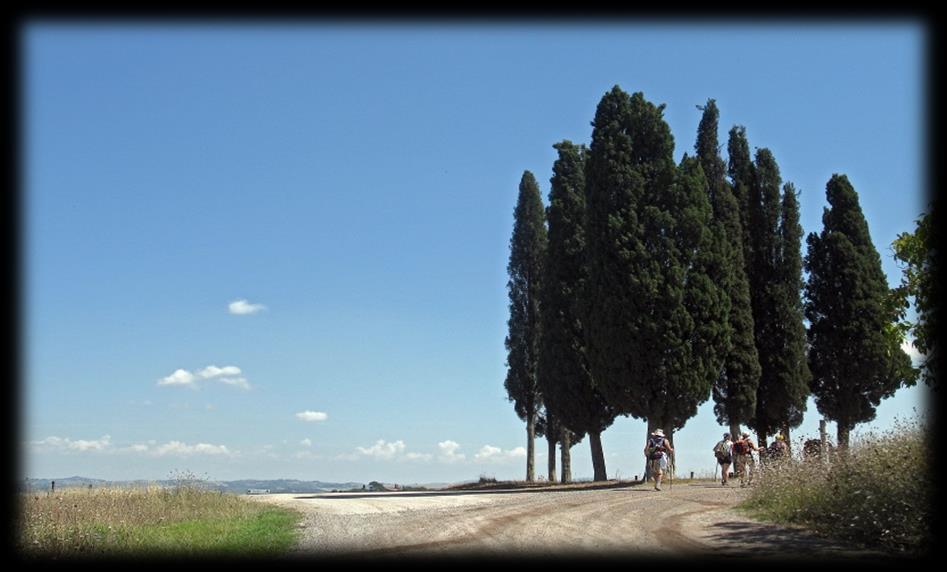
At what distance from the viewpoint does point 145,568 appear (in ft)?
37.9

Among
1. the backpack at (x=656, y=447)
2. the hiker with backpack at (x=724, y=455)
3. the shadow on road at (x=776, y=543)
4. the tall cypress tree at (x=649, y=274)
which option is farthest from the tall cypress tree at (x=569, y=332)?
the shadow on road at (x=776, y=543)

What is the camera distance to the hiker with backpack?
25.6 meters

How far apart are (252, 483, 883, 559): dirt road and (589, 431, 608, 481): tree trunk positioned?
1793 cm

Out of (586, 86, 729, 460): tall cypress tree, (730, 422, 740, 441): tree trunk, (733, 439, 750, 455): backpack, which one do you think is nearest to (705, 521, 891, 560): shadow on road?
(733, 439, 750, 455): backpack

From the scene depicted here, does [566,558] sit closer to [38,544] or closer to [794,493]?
[794,493]

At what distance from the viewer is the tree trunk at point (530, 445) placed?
43781 millimetres

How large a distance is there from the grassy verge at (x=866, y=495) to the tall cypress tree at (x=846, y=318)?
79.5 ft

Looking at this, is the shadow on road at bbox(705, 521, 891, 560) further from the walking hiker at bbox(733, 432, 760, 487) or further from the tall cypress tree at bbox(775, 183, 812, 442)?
the tall cypress tree at bbox(775, 183, 812, 442)

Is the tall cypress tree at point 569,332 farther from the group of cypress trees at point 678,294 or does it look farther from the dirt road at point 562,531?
the dirt road at point 562,531

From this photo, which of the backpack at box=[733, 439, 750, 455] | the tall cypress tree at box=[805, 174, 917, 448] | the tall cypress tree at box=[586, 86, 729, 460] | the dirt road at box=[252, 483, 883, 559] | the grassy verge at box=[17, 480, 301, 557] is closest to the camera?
the dirt road at box=[252, 483, 883, 559]

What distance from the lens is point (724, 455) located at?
26.1 m

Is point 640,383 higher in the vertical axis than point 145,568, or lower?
higher

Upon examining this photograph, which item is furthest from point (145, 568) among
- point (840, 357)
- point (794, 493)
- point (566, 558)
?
point (840, 357)

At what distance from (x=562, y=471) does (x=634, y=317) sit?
15.8 meters
